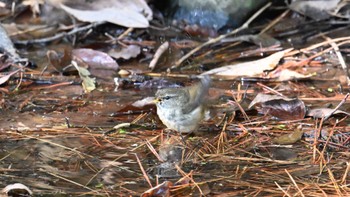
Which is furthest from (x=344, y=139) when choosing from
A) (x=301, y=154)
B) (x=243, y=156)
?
(x=243, y=156)

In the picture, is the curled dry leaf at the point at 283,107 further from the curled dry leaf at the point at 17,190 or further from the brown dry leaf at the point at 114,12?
the brown dry leaf at the point at 114,12

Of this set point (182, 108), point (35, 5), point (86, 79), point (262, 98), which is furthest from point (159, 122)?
point (35, 5)

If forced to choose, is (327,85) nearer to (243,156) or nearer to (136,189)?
(243,156)

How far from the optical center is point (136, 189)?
9.91 ft

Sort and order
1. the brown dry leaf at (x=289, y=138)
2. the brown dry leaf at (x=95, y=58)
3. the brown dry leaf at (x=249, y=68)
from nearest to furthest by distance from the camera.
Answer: the brown dry leaf at (x=289, y=138)
the brown dry leaf at (x=249, y=68)
the brown dry leaf at (x=95, y=58)

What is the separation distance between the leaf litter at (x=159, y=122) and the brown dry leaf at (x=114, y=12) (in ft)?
0.09

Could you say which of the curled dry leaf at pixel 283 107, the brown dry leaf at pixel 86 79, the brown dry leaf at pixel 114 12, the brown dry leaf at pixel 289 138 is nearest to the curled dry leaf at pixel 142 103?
the brown dry leaf at pixel 86 79

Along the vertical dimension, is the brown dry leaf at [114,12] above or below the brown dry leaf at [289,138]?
below

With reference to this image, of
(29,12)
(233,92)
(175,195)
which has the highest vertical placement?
(175,195)

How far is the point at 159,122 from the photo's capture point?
3.97 meters

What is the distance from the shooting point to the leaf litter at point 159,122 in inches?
123

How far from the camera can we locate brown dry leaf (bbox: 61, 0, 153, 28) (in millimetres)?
5824

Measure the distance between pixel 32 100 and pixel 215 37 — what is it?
85.7 inches

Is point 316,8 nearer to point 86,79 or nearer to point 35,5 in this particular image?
point 86,79
